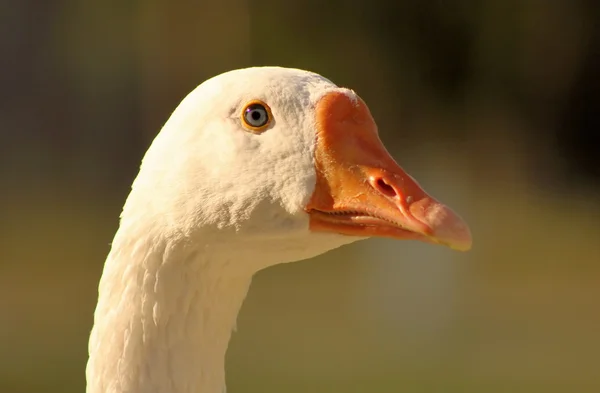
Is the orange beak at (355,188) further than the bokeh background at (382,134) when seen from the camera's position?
No

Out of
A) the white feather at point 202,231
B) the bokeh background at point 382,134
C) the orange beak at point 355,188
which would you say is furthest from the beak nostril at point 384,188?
the bokeh background at point 382,134

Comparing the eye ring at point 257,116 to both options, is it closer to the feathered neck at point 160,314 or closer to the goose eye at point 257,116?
the goose eye at point 257,116

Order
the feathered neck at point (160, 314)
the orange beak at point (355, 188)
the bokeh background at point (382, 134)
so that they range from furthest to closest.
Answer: the bokeh background at point (382, 134) → the feathered neck at point (160, 314) → the orange beak at point (355, 188)

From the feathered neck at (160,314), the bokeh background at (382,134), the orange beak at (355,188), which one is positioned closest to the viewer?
the orange beak at (355,188)

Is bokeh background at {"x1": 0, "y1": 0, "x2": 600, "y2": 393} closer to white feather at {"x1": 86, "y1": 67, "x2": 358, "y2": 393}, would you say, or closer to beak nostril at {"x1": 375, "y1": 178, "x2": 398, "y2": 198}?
white feather at {"x1": 86, "y1": 67, "x2": 358, "y2": 393}

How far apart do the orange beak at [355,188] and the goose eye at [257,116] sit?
0.09m

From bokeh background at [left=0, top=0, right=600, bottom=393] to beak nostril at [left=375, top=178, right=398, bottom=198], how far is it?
4.99 m

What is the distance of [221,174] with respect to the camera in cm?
149

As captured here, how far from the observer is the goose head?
146 cm

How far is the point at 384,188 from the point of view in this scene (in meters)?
1.46

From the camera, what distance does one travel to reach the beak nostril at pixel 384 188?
1452 millimetres

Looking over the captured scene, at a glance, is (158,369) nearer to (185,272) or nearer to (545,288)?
(185,272)

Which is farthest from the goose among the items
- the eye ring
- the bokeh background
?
the bokeh background

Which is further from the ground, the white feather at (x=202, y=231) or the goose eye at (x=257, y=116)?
the goose eye at (x=257, y=116)
